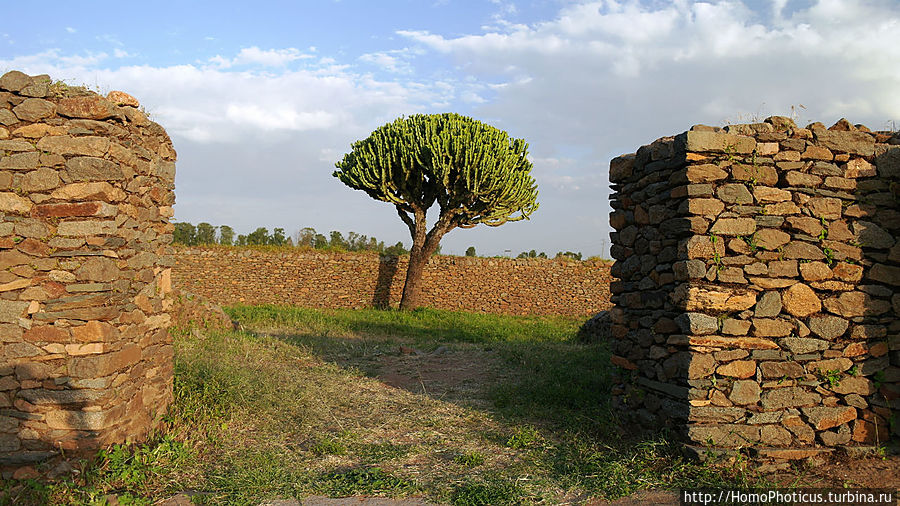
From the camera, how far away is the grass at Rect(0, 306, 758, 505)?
170 inches

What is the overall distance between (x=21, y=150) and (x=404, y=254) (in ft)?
53.5

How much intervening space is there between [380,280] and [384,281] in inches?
5.9

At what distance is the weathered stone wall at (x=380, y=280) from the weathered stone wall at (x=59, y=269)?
48.5ft

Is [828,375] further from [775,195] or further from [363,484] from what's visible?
[363,484]

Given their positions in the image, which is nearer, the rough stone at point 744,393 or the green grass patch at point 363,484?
the green grass patch at point 363,484

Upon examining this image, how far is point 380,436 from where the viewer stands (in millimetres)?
5852

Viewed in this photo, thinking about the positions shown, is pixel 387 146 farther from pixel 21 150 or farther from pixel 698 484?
pixel 698 484

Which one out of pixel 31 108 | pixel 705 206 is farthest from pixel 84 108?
pixel 705 206

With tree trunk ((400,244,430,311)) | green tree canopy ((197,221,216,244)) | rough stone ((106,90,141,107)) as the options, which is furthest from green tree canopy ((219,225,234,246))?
rough stone ((106,90,141,107))

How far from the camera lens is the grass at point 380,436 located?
4320 millimetres

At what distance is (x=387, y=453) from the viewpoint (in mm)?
5211

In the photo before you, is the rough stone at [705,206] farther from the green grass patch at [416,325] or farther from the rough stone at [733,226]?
the green grass patch at [416,325]

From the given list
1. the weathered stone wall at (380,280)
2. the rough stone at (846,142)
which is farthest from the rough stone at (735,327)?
the weathered stone wall at (380,280)

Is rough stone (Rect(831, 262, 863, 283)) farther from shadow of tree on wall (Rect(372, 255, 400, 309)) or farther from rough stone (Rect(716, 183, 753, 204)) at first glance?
shadow of tree on wall (Rect(372, 255, 400, 309))
